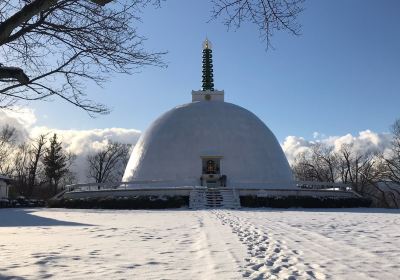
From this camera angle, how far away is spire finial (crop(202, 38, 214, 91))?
43.4 meters

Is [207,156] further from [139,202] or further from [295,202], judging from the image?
[295,202]

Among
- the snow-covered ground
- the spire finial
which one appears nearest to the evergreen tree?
the spire finial

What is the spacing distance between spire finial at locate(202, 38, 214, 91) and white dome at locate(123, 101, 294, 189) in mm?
8301

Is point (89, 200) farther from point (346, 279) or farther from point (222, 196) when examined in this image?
point (346, 279)

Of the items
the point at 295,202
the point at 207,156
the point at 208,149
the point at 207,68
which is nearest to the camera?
the point at 295,202

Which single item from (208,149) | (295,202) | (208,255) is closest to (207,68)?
(208,149)

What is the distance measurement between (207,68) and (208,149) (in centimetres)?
1487

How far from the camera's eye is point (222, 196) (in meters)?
24.9

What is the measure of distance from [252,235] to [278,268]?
3746 mm

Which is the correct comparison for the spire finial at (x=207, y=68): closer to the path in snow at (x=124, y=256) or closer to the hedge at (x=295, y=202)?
the hedge at (x=295, y=202)

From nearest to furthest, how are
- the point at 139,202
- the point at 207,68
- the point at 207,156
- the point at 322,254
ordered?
1. the point at 322,254
2. the point at 139,202
3. the point at 207,156
4. the point at 207,68

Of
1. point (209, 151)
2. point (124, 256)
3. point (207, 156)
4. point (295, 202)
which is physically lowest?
point (124, 256)

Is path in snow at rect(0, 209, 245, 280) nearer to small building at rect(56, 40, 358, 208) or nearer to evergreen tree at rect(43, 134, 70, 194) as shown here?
small building at rect(56, 40, 358, 208)

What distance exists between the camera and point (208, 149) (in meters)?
31.5
